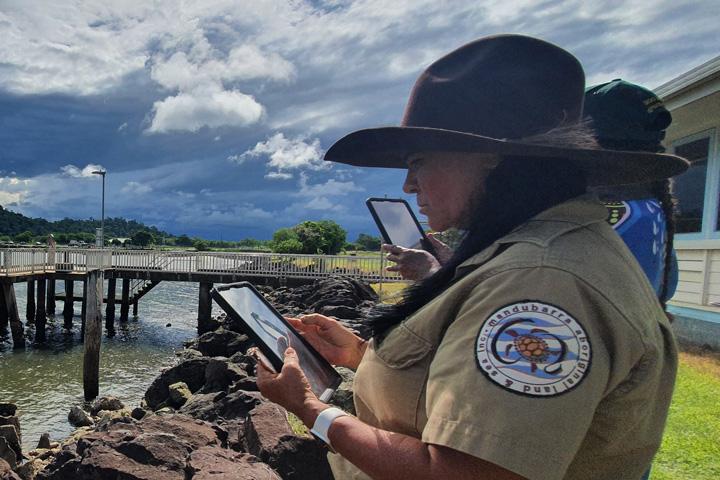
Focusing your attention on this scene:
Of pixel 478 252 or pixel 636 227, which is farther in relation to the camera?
pixel 636 227

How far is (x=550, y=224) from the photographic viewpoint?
1106mm

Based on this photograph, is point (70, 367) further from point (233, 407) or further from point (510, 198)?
point (510, 198)

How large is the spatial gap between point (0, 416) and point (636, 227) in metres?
10.5

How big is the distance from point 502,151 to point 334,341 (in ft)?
3.96

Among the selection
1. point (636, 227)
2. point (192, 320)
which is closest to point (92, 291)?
point (192, 320)

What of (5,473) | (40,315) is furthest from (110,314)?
(5,473)

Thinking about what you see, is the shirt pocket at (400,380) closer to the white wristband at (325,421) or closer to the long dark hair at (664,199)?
the white wristband at (325,421)

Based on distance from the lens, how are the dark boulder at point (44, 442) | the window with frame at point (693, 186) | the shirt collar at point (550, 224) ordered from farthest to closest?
the dark boulder at point (44, 442), the window with frame at point (693, 186), the shirt collar at point (550, 224)

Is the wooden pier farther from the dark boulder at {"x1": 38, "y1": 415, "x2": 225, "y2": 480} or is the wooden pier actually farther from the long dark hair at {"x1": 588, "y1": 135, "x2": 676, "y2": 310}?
the long dark hair at {"x1": 588, "y1": 135, "x2": 676, "y2": 310}

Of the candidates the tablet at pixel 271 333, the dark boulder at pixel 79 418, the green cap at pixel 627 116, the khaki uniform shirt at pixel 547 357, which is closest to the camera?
the khaki uniform shirt at pixel 547 357

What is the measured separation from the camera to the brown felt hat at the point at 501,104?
1214 millimetres

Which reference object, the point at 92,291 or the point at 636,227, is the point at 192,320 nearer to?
the point at 92,291

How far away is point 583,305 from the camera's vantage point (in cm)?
96

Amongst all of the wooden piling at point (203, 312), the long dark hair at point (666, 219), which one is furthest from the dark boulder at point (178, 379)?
the wooden piling at point (203, 312)
